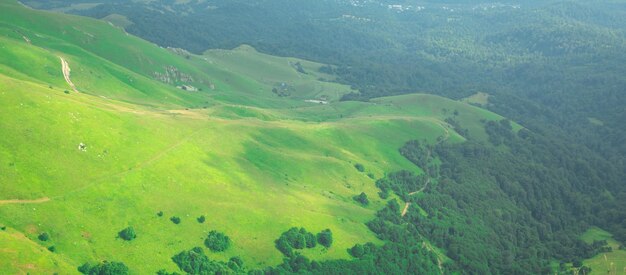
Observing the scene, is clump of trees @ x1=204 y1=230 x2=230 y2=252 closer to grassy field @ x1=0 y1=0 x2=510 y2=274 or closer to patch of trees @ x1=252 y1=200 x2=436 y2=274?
grassy field @ x1=0 y1=0 x2=510 y2=274

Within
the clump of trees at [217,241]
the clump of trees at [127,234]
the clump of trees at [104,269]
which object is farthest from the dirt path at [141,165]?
Answer: the clump of trees at [217,241]

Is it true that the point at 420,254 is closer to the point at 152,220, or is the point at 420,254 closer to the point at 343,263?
the point at 343,263

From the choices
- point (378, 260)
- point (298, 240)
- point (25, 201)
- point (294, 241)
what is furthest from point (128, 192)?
point (378, 260)

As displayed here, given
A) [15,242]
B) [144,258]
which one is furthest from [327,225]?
[15,242]

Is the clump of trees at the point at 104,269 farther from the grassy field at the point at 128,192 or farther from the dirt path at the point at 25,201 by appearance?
the dirt path at the point at 25,201

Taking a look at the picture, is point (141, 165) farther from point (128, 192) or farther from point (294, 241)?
point (294, 241)
